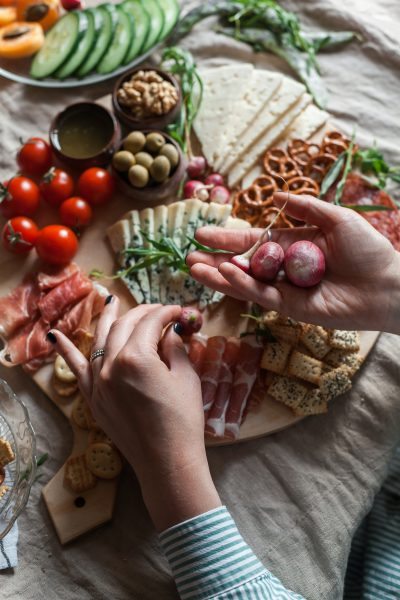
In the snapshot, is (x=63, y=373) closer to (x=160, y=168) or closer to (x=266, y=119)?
(x=160, y=168)

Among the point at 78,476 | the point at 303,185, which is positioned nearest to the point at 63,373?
the point at 78,476

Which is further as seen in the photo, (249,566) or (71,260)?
(71,260)

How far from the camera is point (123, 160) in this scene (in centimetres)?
262

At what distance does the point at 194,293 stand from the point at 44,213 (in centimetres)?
87

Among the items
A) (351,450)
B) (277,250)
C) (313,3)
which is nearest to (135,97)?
(277,250)

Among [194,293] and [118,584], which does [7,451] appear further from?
[194,293]

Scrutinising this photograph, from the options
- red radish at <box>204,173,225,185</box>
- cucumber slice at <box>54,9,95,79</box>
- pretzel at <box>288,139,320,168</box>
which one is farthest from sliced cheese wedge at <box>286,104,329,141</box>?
cucumber slice at <box>54,9,95,79</box>

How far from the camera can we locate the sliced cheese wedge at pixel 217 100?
286 cm

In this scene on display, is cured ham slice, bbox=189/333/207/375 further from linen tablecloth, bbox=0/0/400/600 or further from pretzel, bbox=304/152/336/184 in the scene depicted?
pretzel, bbox=304/152/336/184

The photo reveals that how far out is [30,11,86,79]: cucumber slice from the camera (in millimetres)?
2994

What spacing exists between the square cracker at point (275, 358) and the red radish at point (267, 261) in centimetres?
36

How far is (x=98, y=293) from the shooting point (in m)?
2.56

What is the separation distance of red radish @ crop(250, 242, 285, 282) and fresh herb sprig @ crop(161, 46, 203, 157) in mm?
888

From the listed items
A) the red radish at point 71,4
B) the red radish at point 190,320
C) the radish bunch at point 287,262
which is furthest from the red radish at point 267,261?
the red radish at point 71,4
